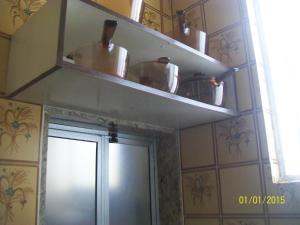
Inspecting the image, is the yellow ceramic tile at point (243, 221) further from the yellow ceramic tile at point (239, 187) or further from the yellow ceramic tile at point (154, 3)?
the yellow ceramic tile at point (154, 3)

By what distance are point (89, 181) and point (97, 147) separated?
0.42 ft

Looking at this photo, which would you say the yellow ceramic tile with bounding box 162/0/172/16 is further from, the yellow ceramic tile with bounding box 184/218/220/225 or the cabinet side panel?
the yellow ceramic tile with bounding box 184/218/220/225

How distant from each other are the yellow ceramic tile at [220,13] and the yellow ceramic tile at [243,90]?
22cm

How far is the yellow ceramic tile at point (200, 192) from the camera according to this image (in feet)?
3.95

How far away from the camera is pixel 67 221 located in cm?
107

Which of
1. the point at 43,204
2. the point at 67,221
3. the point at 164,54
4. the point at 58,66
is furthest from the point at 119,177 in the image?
the point at 58,66

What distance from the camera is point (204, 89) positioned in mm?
1163

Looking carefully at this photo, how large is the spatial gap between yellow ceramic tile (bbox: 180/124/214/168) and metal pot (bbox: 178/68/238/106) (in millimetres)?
154

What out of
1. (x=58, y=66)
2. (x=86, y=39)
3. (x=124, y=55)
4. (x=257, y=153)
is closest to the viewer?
(x=58, y=66)

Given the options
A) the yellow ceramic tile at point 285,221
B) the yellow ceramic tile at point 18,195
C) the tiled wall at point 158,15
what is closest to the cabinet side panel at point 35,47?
the yellow ceramic tile at point 18,195

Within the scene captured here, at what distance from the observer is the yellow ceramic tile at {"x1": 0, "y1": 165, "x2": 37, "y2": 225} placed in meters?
0.84

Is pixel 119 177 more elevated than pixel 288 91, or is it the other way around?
pixel 288 91

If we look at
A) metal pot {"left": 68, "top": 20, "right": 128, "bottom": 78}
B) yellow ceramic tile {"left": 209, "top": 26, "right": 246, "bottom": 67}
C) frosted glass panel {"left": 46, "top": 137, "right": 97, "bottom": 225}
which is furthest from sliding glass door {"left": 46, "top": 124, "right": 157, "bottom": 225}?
yellow ceramic tile {"left": 209, "top": 26, "right": 246, "bottom": 67}

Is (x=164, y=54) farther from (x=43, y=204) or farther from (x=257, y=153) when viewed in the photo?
(x=43, y=204)
